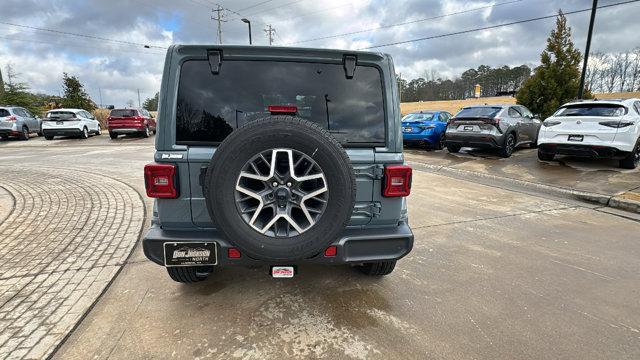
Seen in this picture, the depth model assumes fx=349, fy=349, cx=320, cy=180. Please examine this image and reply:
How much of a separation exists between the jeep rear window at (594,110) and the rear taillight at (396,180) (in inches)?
319

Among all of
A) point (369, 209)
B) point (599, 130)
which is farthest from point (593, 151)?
point (369, 209)

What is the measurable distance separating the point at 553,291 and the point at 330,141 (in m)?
2.69

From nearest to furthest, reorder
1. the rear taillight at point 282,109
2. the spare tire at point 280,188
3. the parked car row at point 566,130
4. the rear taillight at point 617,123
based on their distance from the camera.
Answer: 1. the spare tire at point 280,188
2. the rear taillight at point 282,109
3. the rear taillight at point 617,123
4. the parked car row at point 566,130

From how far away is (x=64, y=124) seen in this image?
58.8ft

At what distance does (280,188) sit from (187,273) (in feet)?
4.72

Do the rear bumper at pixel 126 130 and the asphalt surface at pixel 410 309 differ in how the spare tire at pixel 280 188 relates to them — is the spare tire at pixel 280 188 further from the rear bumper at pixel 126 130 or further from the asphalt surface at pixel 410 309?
the rear bumper at pixel 126 130

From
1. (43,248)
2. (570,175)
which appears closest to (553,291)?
(43,248)

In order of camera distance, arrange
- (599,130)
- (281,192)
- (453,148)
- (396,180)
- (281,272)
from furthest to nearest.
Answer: (453,148)
(599,130)
(396,180)
(281,272)
(281,192)

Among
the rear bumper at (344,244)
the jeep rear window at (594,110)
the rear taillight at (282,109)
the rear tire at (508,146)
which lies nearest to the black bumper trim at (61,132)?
the rear bumper at (344,244)

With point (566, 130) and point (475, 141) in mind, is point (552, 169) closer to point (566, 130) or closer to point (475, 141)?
point (566, 130)

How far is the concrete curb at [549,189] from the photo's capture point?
6301mm

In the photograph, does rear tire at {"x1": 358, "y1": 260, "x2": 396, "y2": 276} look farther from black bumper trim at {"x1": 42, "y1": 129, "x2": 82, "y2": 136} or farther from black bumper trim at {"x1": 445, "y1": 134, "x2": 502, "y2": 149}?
black bumper trim at {"x1": 42, "y1": 129, "x2": 82, "y2": 136}

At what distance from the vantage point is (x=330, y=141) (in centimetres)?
232

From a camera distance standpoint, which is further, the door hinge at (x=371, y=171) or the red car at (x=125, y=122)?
the red car at (x=125, y=122)
